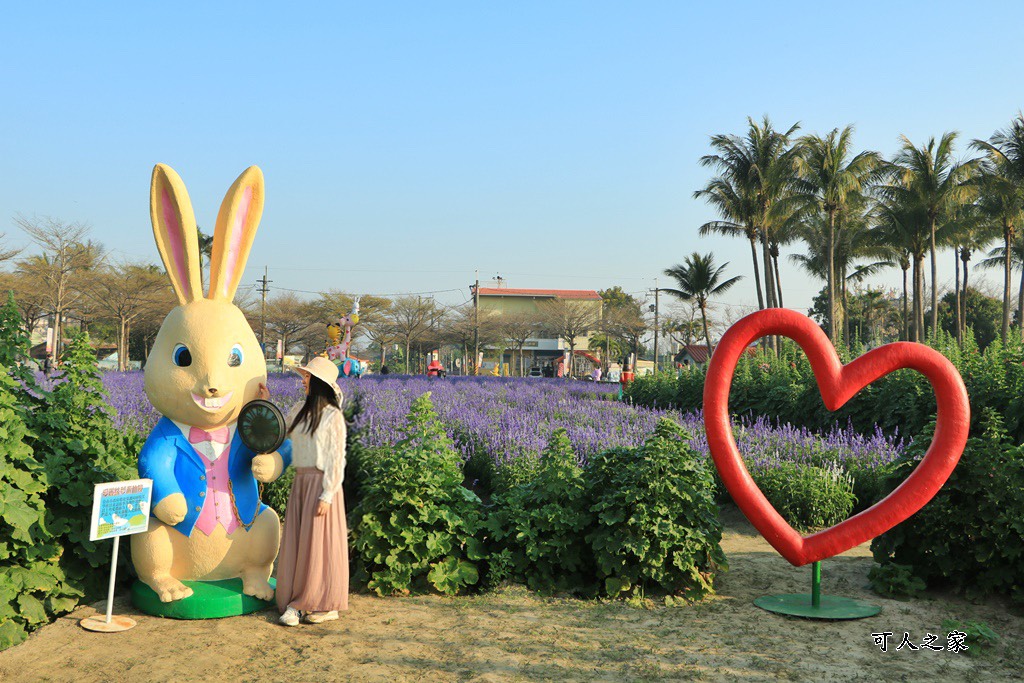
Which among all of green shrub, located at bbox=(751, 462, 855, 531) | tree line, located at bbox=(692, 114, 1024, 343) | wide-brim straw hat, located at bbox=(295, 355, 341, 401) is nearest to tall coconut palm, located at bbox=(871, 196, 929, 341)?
tree line, located at bbox=(692, 114, 1024, 343)

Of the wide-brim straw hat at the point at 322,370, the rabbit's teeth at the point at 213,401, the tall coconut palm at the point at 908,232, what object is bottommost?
the rabbit's teeth at the point at 213,401

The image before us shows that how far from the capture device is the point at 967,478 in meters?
5.24

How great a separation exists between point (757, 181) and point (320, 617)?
31.0 meters

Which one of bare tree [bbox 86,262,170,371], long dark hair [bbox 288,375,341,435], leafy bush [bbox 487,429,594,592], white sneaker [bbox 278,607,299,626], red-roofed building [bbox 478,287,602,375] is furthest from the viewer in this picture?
red-roofed building [bbox 478,287,602,375]

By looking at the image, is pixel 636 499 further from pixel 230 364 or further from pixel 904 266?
pixel 904 266

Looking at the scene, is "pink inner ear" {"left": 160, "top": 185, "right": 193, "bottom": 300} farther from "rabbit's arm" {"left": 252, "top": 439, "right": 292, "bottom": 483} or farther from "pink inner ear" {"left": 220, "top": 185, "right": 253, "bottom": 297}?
"rabbit's arm" {"left": 252, "top": 439, "right": 292, "bottom": 483}

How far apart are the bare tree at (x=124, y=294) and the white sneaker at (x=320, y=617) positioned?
3446 cm

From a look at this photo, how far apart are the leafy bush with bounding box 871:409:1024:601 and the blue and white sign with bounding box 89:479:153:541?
4.76 meters

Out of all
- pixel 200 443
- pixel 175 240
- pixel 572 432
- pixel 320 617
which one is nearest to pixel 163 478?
pixel 200 443

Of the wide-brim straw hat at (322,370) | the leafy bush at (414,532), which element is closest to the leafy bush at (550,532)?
the leafy bush at (414,532)

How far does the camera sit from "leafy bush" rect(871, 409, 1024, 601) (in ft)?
16.6

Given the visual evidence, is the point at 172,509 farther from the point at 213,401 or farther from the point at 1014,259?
the point at 1014,259

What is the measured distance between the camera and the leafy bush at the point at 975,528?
505 centimetres

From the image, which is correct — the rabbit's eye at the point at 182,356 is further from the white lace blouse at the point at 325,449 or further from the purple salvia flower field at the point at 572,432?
the purple salvia flower field at the point at 572,432
